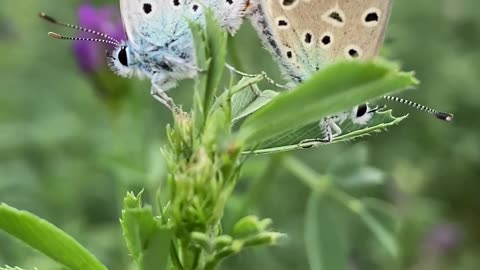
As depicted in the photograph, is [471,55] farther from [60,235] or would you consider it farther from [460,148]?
[60,235]

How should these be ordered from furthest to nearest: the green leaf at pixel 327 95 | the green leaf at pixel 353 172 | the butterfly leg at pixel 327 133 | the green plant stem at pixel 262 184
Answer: the green leaf at pixel 353 172 → the green plant stem at pixel 262 184 → the butterfly leg at pixel 327 133 → the green leaf at pixel 327 95

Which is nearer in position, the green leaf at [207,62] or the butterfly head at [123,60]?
the green leaf at [207,62]

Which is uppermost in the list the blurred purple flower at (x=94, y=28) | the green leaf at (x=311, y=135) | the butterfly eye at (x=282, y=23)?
the blurred purple flower at (x=94, y=28)

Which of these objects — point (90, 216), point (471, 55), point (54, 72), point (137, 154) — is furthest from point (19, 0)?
point (471, 55)

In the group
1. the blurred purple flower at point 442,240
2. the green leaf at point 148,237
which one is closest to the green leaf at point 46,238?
the green leaf at point 148,237

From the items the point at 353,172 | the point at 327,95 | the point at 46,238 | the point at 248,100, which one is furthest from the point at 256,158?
the point at 327,95

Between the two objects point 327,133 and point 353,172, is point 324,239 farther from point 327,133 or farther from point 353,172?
point 327,133

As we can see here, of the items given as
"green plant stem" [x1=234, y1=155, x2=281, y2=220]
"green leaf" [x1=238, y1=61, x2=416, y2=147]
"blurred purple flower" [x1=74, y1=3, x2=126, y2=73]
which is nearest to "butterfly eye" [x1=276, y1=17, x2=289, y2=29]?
"green plant stem" [x1=234, y1=155, x2=281, y2=220]

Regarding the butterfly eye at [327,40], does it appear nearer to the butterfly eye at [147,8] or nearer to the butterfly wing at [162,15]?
the butterfly wing at [162,15]
